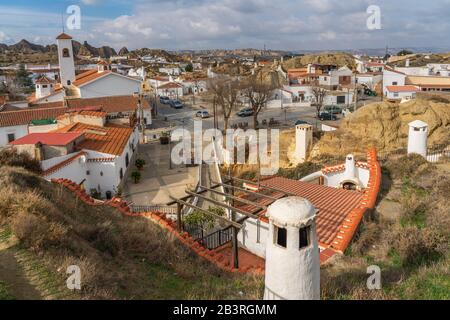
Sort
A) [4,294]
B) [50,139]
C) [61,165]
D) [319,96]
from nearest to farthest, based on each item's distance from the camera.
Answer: [4,294] < [61,165] < [50,139] < [319,96]

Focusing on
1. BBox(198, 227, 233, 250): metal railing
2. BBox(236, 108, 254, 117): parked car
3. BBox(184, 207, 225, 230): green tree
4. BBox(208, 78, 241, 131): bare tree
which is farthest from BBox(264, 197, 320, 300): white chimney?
BBox(236, 108, 254, 117): parked car

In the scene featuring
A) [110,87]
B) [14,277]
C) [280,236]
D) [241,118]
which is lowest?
[241,118]

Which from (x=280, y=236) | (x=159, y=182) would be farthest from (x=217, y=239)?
(x=159, y=182)

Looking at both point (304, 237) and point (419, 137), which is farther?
point (419, 137)

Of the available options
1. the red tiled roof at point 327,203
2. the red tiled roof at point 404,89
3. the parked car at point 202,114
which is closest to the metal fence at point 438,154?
the red tiled roof at point 327,203

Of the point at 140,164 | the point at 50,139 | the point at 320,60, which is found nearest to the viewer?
the point at 50,139

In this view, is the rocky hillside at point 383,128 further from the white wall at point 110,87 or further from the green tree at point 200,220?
the white wall at point 110,87

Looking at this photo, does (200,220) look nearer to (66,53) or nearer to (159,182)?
(159,182)

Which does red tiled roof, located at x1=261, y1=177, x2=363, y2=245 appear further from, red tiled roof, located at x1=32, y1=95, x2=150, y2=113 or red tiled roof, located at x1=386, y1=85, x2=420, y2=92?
red tiled roof, located at x1=386, y1=85, x2=420, y2=92
